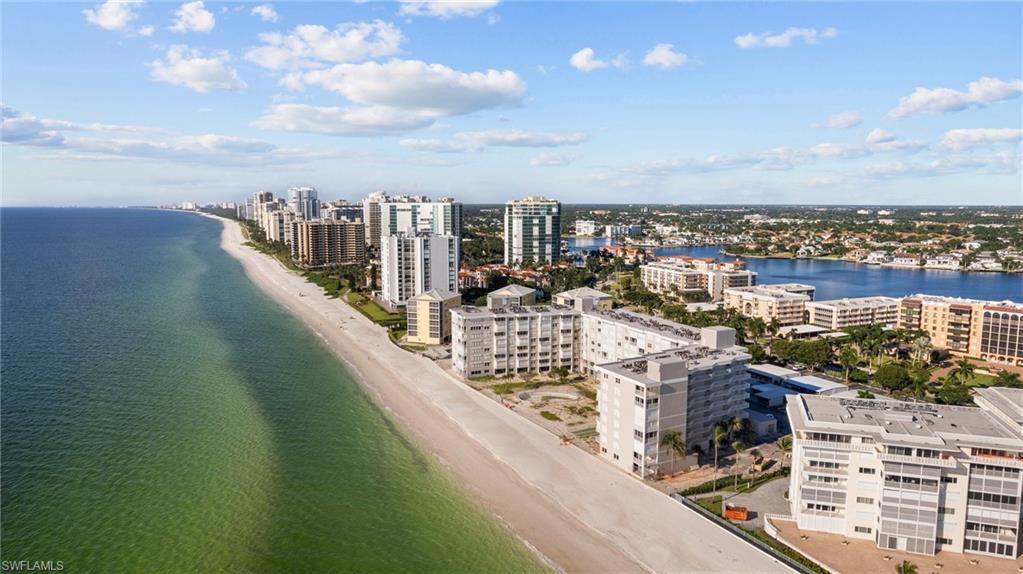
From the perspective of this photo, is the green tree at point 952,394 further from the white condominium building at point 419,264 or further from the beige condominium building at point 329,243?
the beige condominium building at point 329,243

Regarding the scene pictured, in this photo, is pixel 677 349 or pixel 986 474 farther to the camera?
pixel 677 349

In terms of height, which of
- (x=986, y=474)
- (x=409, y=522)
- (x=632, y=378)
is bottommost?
(x=409, y=522)

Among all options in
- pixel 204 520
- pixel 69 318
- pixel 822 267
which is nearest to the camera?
pixel 204 520

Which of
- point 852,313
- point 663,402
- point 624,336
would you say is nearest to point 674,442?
point 663,402

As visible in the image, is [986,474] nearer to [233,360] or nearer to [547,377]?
[547,377]

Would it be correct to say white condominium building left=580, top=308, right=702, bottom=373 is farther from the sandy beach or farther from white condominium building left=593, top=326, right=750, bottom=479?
the sandy beach

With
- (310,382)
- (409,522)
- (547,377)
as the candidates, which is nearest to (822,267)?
(547,377)
